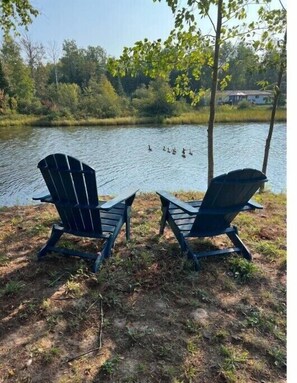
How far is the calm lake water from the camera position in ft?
25.8

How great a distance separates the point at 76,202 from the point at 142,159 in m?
9.09

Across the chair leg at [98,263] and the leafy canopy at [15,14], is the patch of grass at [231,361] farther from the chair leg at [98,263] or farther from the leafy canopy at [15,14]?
the leafy canopy at [15,14]

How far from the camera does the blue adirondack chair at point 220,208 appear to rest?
2.09 m

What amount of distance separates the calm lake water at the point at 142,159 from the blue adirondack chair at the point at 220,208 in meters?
3.94

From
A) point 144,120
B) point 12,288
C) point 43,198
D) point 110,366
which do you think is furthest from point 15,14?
point 144,120

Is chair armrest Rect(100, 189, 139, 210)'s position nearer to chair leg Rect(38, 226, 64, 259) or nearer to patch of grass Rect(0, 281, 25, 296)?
chair leg Rect(38, 226, 64, 259)

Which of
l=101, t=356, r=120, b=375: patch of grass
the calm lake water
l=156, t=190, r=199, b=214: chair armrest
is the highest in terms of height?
l=156, t=190, r=199, b=214: chair armrest

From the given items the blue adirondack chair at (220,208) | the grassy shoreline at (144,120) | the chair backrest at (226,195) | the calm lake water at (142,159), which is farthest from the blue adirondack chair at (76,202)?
the grassy shoreline at (144,120)

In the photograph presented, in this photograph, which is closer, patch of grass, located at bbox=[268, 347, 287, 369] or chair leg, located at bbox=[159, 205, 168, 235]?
patch of grass, located at bbox=[268, 347, 287, 369]

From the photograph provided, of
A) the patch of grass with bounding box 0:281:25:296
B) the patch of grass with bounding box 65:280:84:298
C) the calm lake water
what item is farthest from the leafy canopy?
the patch of grass with bounding box 65:280:84:298

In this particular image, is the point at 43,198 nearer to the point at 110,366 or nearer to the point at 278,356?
the point at 110,366

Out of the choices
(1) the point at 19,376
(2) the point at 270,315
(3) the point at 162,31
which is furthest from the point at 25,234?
(3) the point at 162,31

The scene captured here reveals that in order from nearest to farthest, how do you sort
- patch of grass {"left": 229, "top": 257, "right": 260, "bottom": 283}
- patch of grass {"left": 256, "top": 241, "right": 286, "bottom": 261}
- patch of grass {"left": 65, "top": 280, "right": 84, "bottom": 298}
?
patch of grass {"left": 65, "top": 280, "right": 84, "bottom": 298}, patch of grass {"left": 229, "top": 257, "right": 260, "bottom": 283}, patch of grass {"left": 256, "top": 241, "right": 286, "bottom": 261}
